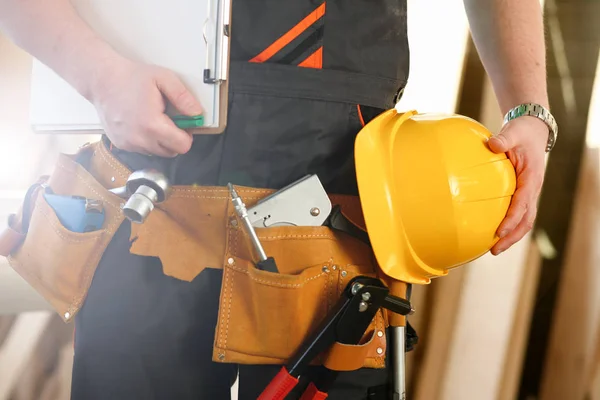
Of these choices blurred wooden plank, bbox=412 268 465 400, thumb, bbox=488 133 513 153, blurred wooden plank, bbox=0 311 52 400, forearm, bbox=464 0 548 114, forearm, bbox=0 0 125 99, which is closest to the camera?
forearm, bbox=0 0 125 99

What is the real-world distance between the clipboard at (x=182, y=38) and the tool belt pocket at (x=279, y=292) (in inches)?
6.3

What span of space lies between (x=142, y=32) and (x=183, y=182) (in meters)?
0.20

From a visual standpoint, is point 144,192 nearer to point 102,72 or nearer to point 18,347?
point 102,72

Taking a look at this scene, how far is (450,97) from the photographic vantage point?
141 cm

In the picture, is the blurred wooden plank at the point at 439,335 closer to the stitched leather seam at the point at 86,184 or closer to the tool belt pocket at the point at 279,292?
the tool belt pocket at the point at 279,292

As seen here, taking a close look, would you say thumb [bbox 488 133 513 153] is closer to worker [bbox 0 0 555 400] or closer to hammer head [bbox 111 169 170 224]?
worker [bbox 0 0 555 400]

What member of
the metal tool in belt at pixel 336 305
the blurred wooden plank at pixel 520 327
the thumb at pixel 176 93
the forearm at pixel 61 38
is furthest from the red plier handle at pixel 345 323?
the blurred wooden plank at pixel 520 327

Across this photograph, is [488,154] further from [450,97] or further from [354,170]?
[450,97]

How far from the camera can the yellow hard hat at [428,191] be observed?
58 cm

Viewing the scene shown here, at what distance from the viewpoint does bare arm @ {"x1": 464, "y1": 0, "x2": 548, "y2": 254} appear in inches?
25.0

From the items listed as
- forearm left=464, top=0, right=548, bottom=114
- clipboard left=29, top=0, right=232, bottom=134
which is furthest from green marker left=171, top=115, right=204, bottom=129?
forearm left=464, top=0, right=548, bottom=114

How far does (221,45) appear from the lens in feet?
1.71

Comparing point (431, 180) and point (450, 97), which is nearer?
point (431, 180)

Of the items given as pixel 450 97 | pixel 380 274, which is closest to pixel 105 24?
pixel 380 274
